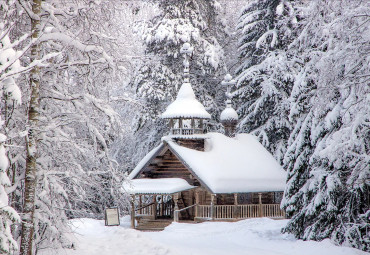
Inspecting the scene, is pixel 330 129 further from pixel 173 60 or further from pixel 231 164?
pixel 173 60

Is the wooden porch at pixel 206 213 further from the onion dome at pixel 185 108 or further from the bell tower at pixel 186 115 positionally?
the onion dome at pixel 185 108

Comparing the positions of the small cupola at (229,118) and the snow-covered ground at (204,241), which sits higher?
the small cupola at (229,118)

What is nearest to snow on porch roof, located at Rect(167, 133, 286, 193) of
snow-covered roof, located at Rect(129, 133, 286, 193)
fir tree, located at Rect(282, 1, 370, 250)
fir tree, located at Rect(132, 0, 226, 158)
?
snow-covered roof, located at Rect(129, 133, 286, 193)

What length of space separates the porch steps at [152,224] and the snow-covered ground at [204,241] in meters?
4.87

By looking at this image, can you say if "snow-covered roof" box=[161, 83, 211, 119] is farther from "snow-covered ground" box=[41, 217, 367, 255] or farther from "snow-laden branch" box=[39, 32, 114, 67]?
"snow-laden branch" box=[39, 32, 114, 67]

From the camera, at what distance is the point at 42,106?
32.0ft

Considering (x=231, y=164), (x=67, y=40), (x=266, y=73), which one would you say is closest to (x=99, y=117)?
(x=67, y=40)

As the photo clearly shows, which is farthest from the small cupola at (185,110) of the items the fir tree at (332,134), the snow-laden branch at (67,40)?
the snow-laden branch at (67,40)

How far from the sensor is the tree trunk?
27.1 ft

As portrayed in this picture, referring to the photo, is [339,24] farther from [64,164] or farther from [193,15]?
[193,15]

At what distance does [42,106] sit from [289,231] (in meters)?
11.3

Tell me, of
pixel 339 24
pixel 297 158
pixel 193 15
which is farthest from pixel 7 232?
pixel 193 15

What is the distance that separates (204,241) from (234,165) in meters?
10.2

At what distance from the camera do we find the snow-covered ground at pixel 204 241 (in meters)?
13.4
